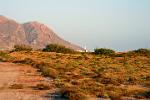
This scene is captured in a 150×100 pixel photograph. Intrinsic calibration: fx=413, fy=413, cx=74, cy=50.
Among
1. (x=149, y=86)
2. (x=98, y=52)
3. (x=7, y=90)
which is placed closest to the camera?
(x=7, y=90)

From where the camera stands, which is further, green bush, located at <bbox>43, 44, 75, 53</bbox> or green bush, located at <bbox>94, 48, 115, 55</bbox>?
green bush, located at <bbox>43, 44, 75, 53</bbox>

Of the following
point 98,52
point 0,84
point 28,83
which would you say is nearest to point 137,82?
point 28,83

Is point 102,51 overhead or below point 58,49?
below

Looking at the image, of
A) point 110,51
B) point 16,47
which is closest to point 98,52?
point 110,51

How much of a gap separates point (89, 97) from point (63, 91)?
1451 millimetres

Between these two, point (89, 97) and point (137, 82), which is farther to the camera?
point (137, 82)

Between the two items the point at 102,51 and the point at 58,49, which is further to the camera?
the point at 58,49

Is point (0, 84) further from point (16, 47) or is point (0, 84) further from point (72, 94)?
point (16, 47)

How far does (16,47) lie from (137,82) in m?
62.6

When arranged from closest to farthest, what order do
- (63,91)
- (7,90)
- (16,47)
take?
(63,91) → (7,90) → (16,47)

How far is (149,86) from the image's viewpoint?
22.8 metres

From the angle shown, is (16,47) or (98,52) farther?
(16,47)

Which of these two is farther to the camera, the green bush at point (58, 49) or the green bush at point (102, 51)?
the green bush at point (58, 49)

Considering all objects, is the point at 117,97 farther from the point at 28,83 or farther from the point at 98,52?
the point at 98,52
